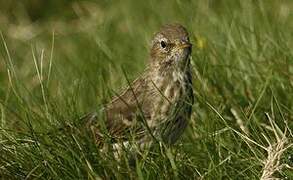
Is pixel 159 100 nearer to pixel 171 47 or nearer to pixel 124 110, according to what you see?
pixel 124 110

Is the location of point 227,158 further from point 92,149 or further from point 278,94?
point 278,94

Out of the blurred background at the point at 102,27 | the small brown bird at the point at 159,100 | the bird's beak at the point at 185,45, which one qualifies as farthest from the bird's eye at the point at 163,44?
the blurred background at the point at 102,27

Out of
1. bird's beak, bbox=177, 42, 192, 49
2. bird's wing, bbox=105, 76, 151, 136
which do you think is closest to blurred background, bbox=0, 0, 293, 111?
bird's wing, bbox=105, 76, 151, 136

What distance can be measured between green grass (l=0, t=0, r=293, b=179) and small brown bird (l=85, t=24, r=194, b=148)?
13cm

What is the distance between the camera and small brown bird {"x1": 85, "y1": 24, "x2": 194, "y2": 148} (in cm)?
494

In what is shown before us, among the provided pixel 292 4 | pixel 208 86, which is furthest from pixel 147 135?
pixel 292 4

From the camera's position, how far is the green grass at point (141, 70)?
14.9 feet

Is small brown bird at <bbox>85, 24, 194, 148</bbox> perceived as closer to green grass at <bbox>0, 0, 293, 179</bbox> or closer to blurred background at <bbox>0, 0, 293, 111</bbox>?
green grass at <bbox>0, 0, 293, 179</bbox>

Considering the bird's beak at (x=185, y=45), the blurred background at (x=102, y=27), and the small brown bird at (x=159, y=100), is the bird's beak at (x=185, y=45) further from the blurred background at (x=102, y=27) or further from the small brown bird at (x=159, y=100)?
the blurred background at (x=102, y=27)

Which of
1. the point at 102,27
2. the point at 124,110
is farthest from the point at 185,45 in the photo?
the point at 102,27

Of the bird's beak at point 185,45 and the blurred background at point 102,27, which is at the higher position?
the bird's beak at point 185,45

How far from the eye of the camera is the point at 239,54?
6.05 meters

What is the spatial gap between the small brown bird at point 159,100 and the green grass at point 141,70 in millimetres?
133

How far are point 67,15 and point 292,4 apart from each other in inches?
110
